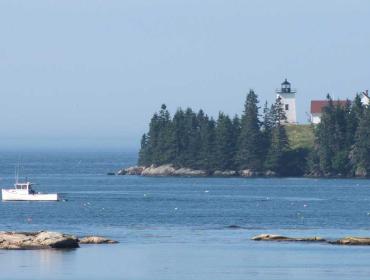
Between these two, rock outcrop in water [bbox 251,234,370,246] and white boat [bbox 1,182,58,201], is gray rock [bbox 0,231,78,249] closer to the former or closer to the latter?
rock outcrop in water [bbox 251,234,370,246]

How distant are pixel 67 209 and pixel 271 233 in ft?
113

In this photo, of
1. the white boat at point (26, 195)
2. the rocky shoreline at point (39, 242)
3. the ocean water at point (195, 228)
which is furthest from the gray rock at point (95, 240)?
the white boat at point (26, 195)

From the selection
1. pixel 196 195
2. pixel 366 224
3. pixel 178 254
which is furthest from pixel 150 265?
pixel 196 195

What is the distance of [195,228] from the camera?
107m

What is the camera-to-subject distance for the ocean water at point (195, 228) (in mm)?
78812

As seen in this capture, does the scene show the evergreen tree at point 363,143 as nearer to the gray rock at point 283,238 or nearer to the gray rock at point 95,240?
the gray rock at point 283,238

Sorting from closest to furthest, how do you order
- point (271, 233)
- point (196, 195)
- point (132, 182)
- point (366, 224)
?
point (271, 233), point (366, 224), point (196, 195), point (132, 182)

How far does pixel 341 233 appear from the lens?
336 feet

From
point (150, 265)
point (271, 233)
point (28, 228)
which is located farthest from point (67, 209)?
point (150, 265)

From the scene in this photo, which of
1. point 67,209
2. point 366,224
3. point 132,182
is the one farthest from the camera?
point 132,182

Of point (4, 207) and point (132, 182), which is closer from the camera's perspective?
point (4, 207)

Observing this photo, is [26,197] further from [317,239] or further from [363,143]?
[363,143]

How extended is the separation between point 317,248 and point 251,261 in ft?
25.0

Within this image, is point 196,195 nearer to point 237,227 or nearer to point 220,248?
point 237,227
